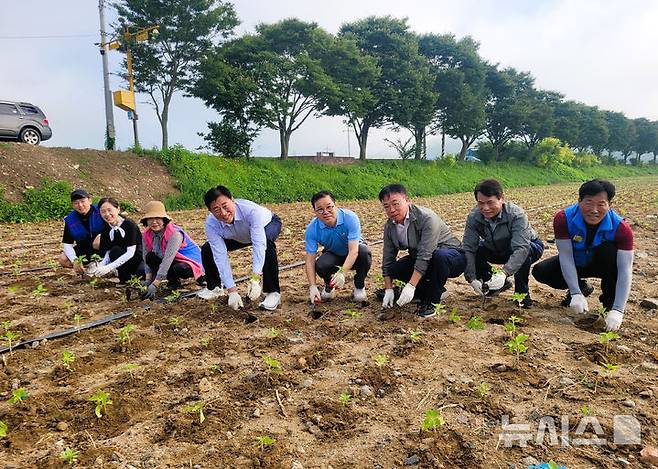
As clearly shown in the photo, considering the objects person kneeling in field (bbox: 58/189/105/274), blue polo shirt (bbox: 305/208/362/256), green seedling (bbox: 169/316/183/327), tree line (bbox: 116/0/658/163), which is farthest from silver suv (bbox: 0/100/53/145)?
blue polo shirt (bbox: 305/208/362/256)

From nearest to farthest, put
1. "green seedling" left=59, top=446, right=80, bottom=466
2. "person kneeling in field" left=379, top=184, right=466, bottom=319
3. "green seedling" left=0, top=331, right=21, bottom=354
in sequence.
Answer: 1. "green seedling" left=59, top=446, right=80, bottom=466
2. "green seedling" left=0, top=331, right=21, bottom=354
3. "person kneeling in field" left=379, top=184, right=466, bottom=319

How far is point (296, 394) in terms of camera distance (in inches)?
101

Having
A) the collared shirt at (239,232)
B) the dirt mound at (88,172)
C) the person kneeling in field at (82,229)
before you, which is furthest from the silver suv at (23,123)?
the collared shirt at (239,232)

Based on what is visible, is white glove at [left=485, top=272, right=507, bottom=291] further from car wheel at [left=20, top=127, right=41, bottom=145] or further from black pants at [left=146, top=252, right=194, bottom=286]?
car wheel at [left=20, top=127, right=41, bottom=145]

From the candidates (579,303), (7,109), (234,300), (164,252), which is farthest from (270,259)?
(7,109)

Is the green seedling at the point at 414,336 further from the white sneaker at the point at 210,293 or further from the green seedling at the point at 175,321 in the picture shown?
the white sneaker at the point at 210,293

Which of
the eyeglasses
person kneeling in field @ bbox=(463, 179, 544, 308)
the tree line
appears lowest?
person kneeling in field @ bbox=(463, 179, 544, 308)

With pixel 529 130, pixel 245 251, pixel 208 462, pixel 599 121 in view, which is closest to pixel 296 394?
pixel 208 462

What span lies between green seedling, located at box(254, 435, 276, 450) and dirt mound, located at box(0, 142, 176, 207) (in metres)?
12.5

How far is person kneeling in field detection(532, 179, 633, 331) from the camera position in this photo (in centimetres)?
325

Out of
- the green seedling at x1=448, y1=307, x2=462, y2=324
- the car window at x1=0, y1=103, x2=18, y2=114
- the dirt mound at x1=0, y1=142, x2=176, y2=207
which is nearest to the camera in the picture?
the green seedling at x1=448, y1=307, x2=462, y2=324

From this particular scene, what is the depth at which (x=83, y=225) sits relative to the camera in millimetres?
5020

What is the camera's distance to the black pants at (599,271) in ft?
11.4

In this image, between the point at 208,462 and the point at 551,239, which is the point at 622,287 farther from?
the point at 551,239
